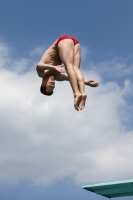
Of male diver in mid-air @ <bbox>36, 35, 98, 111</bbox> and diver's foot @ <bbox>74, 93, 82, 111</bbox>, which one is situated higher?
male diver in mid-air @ <bbox>36, 35, 98, 111</bbox>

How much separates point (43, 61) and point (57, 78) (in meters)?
0.55

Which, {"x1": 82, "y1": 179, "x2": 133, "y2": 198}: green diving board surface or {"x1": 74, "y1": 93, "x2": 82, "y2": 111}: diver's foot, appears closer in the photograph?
{"x1": 74, "y1": 93, "x2": 82, "y2": 111}: diver's foot

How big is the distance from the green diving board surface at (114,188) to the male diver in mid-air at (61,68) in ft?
27.7

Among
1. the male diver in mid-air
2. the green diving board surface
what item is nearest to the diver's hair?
the male diver in mid-air

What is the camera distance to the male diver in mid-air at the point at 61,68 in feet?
27.2

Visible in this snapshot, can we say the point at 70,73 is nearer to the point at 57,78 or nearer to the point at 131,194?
the point at 57,78

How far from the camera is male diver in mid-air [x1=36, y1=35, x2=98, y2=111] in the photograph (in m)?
8.30

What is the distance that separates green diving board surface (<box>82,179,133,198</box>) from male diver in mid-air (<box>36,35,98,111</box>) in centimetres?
845

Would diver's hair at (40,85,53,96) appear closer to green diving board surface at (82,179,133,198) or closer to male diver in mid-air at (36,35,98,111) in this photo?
male diver in mid-air at (36,35,98,111)

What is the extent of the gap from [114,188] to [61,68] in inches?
394

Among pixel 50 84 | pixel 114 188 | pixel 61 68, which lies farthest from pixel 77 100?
pixel 114 188

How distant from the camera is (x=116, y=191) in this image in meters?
17.9

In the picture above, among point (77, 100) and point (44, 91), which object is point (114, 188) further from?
point (77, 100)

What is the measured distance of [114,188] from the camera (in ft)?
56.1
